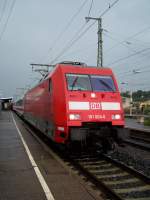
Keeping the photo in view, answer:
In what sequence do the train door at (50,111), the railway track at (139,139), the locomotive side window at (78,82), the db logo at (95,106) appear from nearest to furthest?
the db logo at (95,106) → the locomotive side window at (78,82) → the train door at (50,111) → the railway track at (139,139)

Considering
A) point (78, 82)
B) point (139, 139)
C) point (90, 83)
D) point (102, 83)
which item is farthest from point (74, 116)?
point (139, 139)

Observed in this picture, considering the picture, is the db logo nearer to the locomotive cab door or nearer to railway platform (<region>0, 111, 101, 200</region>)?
the locomotive cab door

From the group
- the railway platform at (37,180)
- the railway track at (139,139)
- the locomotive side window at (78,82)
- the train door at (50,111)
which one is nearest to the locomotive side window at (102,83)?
the locomotive side window at (78,82)

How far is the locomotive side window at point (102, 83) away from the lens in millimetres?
11738

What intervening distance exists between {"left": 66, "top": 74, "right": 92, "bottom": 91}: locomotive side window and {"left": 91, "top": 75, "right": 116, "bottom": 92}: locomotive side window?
19 centimetres

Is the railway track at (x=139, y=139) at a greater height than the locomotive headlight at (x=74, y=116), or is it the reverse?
the locomotive headlight at (x=74, y=116)

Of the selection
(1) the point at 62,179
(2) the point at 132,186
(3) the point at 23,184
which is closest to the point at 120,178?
(2) the point at 132,186

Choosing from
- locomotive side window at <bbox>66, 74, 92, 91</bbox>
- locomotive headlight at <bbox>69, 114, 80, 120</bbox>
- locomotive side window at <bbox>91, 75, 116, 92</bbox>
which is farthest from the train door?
locomotive side window at <bbox>91, 75, 116, 92</bbox>

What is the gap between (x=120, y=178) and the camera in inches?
334

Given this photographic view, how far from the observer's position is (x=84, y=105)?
36.0 feet

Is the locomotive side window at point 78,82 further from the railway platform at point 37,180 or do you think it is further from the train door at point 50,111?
the railway platform at point 37,180

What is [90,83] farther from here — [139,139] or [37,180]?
[139,139]

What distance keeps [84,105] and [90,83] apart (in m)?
1.05

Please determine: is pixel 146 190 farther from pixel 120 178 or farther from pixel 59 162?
pixel 59 162
